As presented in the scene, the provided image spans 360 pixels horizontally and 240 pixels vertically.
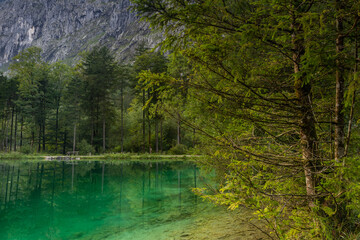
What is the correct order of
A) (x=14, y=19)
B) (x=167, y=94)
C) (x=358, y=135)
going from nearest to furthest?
1. (x=358, y=135)
2. (x=167, y=94)
3. (x=14, y=19)

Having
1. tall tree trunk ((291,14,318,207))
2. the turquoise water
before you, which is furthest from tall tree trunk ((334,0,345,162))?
the turquoise water

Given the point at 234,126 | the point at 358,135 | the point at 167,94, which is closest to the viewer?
the point at 358,135

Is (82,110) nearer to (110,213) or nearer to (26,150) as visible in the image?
(26,150)

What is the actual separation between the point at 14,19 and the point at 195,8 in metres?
207

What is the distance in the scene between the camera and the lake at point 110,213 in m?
5.96

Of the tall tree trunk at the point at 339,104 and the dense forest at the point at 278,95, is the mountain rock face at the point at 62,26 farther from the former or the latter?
the tall tree trunk at the point at 339,104

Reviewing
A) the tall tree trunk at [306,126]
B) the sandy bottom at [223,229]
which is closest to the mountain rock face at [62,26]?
the sandy bottom at [223,229]

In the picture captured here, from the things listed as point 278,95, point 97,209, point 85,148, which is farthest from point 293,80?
point 85,148

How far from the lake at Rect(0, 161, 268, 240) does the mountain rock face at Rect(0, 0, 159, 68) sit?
12678 centimetres

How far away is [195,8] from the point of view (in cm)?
269

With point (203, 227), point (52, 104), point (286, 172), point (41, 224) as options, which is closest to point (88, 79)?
point (52, 104)

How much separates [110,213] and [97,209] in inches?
36.8

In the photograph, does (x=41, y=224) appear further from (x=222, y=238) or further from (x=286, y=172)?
(x=286, y=172)

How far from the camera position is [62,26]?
5851 inches
